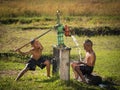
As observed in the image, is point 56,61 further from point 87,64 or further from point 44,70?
point 44,70

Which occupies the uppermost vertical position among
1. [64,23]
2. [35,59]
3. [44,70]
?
[35,59]

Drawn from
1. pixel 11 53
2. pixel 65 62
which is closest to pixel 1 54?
pixel 11 53

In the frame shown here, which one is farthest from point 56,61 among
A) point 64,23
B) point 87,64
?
point 64,23

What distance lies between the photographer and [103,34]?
14.5 metres

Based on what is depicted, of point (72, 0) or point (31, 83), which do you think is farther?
point (72, 0)

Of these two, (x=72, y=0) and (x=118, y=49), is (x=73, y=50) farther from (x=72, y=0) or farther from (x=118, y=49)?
(x=72, y=0)

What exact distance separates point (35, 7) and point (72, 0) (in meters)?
1.89

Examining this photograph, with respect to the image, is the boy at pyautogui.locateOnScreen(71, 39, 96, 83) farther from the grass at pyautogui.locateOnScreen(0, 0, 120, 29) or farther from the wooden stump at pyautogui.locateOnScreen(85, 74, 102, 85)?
the grass at pyautogui.locateOnScreen(0, 0, 120, 29)

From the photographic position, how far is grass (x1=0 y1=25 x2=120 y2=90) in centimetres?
657

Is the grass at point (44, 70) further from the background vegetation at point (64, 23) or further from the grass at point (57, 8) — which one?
the grass at point (57, 8)

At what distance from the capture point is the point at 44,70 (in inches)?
345

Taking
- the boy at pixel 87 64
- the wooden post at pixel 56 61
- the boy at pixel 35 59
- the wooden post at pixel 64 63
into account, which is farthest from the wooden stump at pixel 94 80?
the boy at pixel 35 59

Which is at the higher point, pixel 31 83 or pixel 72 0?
pixel 72 0

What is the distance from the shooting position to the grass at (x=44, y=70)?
657 cm
